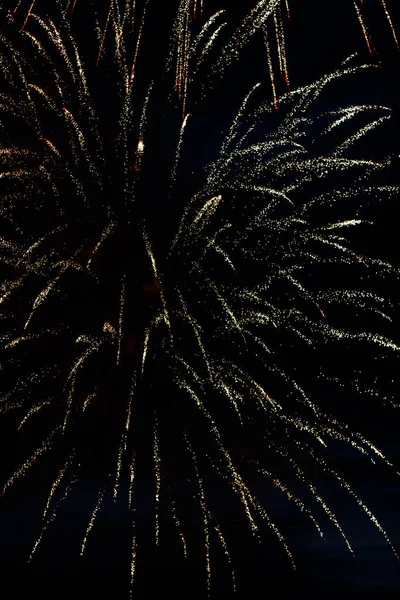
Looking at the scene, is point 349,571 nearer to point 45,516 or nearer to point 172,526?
point 172,526

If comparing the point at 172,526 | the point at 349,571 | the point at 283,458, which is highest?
the point at 283,458

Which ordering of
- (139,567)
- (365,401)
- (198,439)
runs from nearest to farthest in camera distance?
(139,567), (198,439), (365,401)

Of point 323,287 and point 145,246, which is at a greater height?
point 323,287

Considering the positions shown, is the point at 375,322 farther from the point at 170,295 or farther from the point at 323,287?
the point at 170,295

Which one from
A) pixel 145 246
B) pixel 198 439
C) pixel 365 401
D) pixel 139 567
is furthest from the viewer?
pixel 365 401

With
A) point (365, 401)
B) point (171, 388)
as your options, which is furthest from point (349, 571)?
point (365, 401)

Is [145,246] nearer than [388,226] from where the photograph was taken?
Yes

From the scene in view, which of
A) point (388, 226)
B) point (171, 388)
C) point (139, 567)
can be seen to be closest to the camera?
point (139, 567)

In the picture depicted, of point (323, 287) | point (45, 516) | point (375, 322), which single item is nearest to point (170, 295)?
point (45, 516)

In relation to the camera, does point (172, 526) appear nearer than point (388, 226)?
Yes
